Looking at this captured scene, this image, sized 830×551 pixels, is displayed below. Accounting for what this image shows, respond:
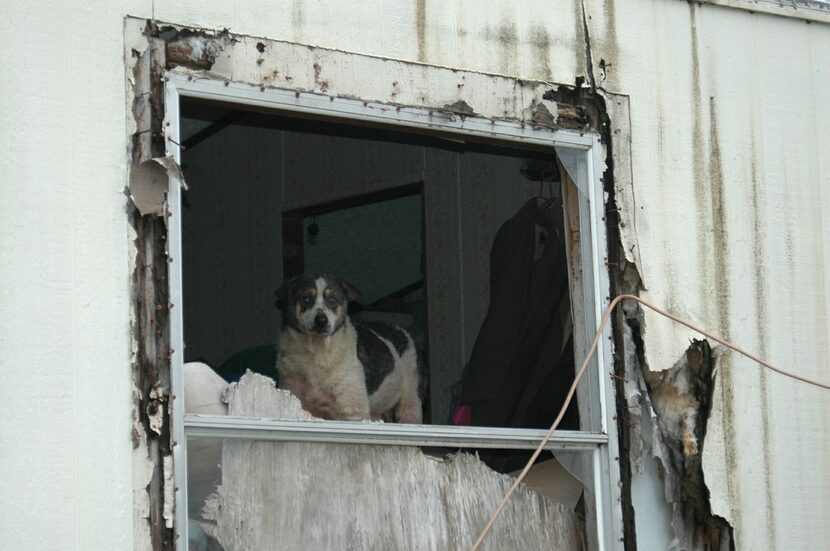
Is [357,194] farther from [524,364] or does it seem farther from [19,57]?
[19,57]

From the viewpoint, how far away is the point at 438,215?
8.38 m

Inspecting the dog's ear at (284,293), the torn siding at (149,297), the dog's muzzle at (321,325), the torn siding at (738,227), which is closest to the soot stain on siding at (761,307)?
the torn siding at (738,227)

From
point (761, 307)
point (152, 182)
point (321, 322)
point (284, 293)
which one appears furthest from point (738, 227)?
point (152, 182)

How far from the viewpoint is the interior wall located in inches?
317

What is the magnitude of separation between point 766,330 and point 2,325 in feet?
10.6

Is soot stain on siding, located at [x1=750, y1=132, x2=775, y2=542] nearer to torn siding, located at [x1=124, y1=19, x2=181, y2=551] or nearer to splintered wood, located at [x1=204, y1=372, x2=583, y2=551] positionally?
splintered wood, located at [x1=204, y1=372, x2=583, y2=551]

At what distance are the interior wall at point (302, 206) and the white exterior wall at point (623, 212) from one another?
2.07 metres

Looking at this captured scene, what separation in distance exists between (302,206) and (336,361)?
286cm

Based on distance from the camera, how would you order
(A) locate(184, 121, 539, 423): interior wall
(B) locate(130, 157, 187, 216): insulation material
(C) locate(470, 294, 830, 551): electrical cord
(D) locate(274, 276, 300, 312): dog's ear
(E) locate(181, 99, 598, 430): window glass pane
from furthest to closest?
(A) locate(184, 121, 539, 423): interior wall
(D) locate(274, 276, 300, 312): dog's ear
(E) locate(181, 99, 598, 430): window glass pane
(C) locate(470, 294, 830, 551): electrical cord
(B) locate(130, 157, 187, 216): insulation material

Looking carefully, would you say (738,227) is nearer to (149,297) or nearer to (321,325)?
(321,325)

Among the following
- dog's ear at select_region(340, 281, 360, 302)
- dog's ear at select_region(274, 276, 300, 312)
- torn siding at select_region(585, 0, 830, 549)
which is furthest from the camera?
dog's ear at select_region(340, 281, 360, 302)

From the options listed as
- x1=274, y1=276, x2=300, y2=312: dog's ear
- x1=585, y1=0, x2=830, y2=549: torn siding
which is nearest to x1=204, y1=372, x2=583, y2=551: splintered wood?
x1=585, y1=0, x2=830, y2=549: torn siding

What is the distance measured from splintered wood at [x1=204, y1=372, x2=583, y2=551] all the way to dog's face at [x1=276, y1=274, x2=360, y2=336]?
172 cm

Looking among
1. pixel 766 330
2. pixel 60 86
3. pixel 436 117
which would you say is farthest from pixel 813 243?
pixel 60 86
